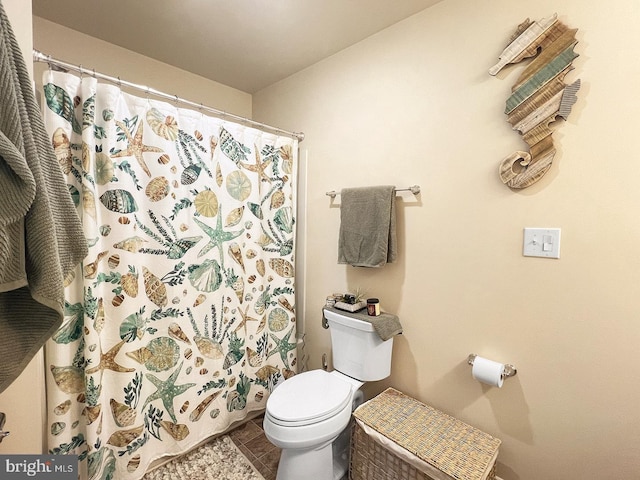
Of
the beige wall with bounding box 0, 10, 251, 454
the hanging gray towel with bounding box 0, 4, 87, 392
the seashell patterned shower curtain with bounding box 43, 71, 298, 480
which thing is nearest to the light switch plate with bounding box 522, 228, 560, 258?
the seashell patterned shower curtain with bounding box 43, 71, 298, 480

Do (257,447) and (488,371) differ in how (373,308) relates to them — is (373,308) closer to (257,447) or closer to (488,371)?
(488,371)

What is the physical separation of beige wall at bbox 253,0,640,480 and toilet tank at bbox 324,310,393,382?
126mm

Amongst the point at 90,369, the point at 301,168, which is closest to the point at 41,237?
the point at 90,369

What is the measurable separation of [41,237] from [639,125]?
1.76 metres

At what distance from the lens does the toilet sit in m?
1.32

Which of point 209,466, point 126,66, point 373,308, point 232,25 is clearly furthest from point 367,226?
point 126,66

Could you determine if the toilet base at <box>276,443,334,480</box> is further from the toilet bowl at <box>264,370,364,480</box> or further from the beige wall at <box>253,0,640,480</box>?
the beige wall at <box>253,0,640,480</box>

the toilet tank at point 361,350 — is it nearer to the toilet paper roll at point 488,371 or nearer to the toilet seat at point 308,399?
the toilet seat at point 308,399

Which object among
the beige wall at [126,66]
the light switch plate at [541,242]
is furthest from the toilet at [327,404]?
the beige wall at [126,66]

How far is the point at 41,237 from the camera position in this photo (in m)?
0.58

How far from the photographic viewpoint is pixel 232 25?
1.62 metres

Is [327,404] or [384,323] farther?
[384,323]

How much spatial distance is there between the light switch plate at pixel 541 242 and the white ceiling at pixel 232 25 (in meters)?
1.20

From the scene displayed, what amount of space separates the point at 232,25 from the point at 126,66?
0.79 meters
